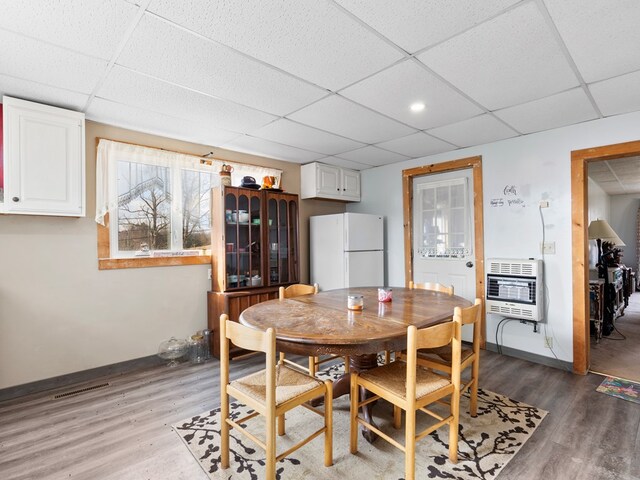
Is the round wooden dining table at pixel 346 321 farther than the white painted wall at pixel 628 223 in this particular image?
No

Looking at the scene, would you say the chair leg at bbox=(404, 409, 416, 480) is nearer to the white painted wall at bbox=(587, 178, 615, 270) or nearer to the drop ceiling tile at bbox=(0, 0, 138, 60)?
the drop ceiling tile at bbox=(0, 0, 138, 60)

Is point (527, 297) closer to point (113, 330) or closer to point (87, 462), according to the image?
point (87, 462)

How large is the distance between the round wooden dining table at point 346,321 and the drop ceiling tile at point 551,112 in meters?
1.76

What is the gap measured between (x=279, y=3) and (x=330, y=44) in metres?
0.42

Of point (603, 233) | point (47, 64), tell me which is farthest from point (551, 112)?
point (47, 64)

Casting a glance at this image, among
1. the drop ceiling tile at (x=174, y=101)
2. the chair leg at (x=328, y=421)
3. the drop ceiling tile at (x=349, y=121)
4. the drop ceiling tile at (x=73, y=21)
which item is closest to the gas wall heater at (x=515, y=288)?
the drop ceiling tile at (x=349, y=121)

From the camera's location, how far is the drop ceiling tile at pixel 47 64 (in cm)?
187

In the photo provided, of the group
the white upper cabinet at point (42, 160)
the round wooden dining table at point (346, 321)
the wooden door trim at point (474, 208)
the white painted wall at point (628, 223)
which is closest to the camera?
the round wooden dining table at point (346, 321)

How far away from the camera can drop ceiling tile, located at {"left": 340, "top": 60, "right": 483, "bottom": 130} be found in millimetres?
2248

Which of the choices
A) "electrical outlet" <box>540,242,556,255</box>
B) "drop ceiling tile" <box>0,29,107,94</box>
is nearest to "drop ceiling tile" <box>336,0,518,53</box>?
"drop ceiling tile" <box>0,29,107,94</box>

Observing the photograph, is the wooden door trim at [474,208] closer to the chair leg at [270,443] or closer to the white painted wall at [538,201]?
the white painted wall at [538,201]

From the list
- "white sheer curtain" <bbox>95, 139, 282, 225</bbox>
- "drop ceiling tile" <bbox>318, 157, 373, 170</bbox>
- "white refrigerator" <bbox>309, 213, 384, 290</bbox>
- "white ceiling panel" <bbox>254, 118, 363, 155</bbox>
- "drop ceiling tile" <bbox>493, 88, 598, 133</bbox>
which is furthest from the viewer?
"drop ceiling tile" <bbox>318, 157, 373, 170</bbox>

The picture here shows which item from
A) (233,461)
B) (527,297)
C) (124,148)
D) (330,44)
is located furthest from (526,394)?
(124,148)

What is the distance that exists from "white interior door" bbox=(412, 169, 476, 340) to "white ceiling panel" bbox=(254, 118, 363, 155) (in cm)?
131
